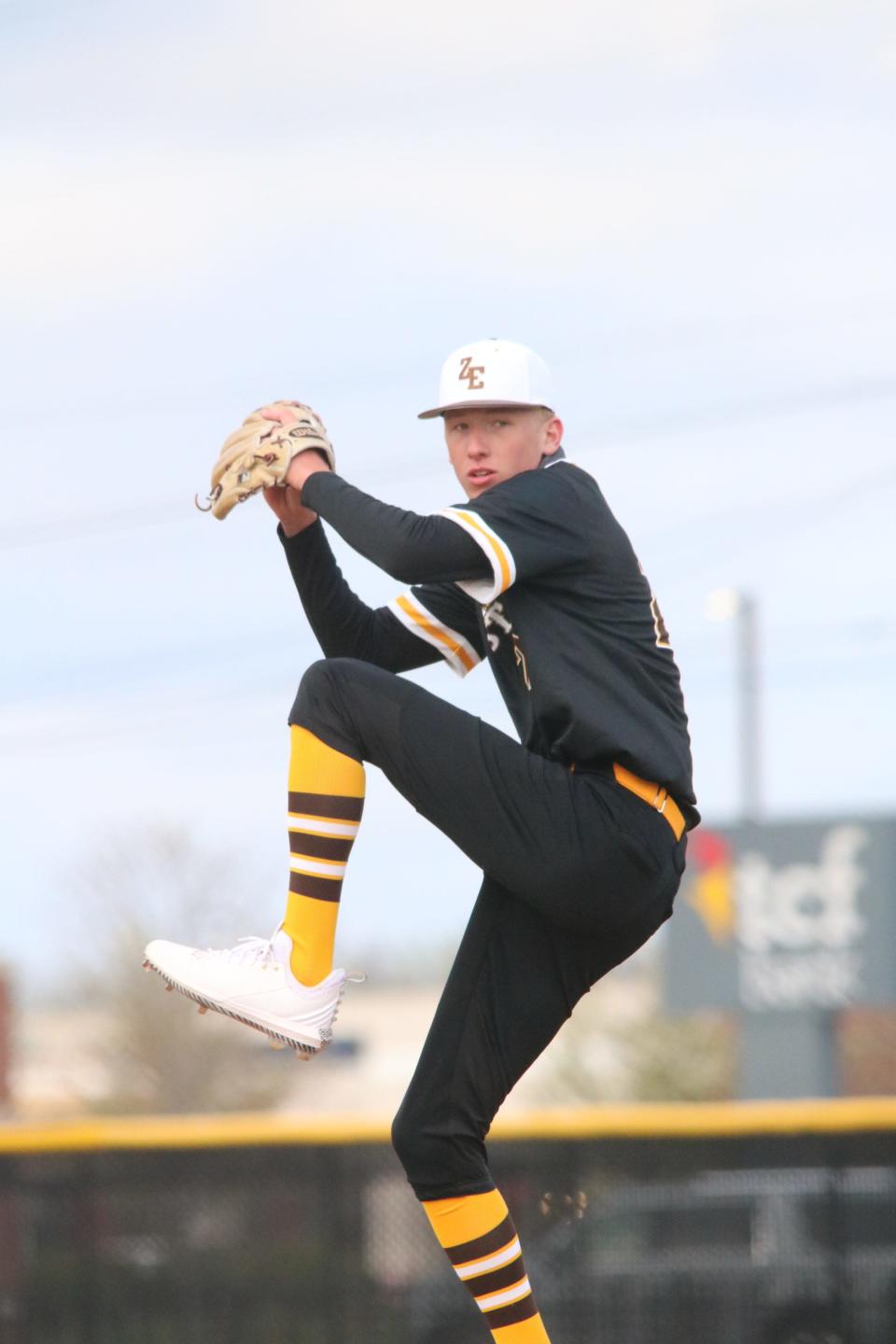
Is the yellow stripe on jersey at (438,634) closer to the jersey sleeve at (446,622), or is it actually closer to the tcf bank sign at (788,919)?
the jersey sleeve at (446,622)

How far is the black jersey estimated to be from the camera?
409 cm

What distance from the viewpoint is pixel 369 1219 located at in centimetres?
829

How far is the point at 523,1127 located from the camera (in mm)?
8359

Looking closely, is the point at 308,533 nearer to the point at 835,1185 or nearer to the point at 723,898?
the point at 835,1185

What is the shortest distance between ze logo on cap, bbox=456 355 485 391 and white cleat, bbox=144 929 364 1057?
4.03 feet

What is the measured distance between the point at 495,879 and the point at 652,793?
379 mm

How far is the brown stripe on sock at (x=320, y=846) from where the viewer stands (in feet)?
13.8

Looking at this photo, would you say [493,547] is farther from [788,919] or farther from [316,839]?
[788,919]

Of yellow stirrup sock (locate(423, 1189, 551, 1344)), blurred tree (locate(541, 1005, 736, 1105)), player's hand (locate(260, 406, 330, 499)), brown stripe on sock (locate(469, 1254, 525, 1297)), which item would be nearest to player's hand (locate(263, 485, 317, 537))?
player's hand (locate(260, 406, 330, 499))

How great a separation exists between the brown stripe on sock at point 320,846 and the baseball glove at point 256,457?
711 mm

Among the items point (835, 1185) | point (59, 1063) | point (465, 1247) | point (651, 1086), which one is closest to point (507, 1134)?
point (835, 1185)

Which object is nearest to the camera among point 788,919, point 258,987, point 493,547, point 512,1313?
point 493,547

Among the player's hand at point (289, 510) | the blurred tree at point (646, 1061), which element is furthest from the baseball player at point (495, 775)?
the blurred tree at point (646, 1061)

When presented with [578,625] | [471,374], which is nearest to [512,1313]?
[578,625]
